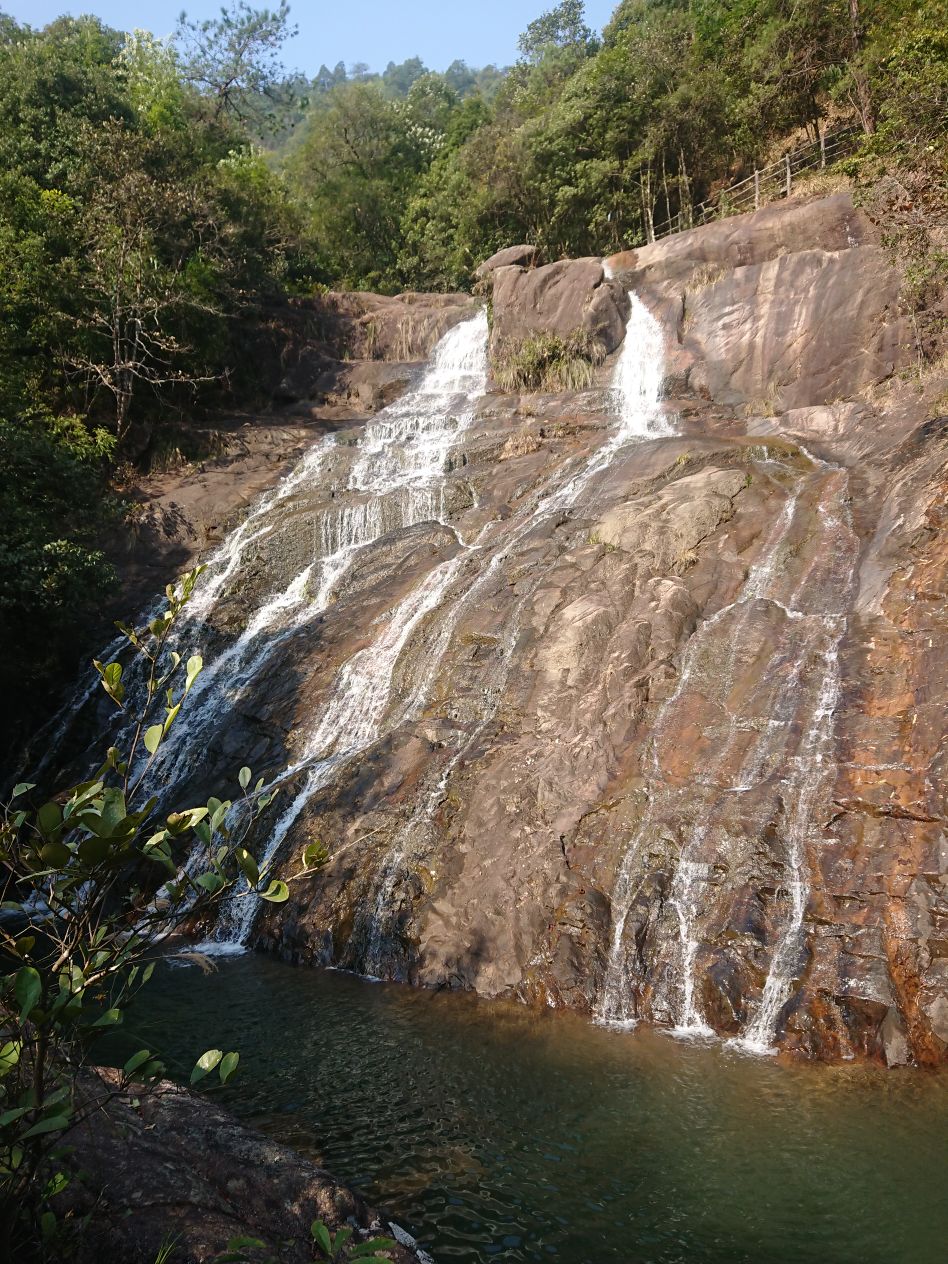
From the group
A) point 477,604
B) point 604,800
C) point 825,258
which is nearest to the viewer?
point 604,800

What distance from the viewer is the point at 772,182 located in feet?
92.1

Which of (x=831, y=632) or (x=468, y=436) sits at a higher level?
(x=468, y=436)

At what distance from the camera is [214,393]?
27906 mm

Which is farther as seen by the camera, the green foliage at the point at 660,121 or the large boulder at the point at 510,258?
the large boulder at the point at 510,258

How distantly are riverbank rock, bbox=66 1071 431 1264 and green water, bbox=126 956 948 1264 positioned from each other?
1103 mm

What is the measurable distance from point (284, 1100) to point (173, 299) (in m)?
21.7

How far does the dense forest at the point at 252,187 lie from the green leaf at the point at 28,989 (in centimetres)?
1471

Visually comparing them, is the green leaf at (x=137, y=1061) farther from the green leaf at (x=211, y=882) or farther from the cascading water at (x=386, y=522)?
the cascading water at (x=386, y=522)

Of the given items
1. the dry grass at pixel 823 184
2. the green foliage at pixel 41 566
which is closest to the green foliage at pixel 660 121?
the dry grass at pixel 823 184

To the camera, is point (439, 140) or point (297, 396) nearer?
point (297, 396)

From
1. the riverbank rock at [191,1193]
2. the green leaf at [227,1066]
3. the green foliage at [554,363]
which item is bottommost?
the riverbank rock at [191,1193]

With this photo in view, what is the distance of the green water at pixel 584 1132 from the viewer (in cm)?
547

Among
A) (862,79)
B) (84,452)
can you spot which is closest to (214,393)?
(84,452)

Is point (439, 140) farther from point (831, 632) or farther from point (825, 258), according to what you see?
point (831, 632)
